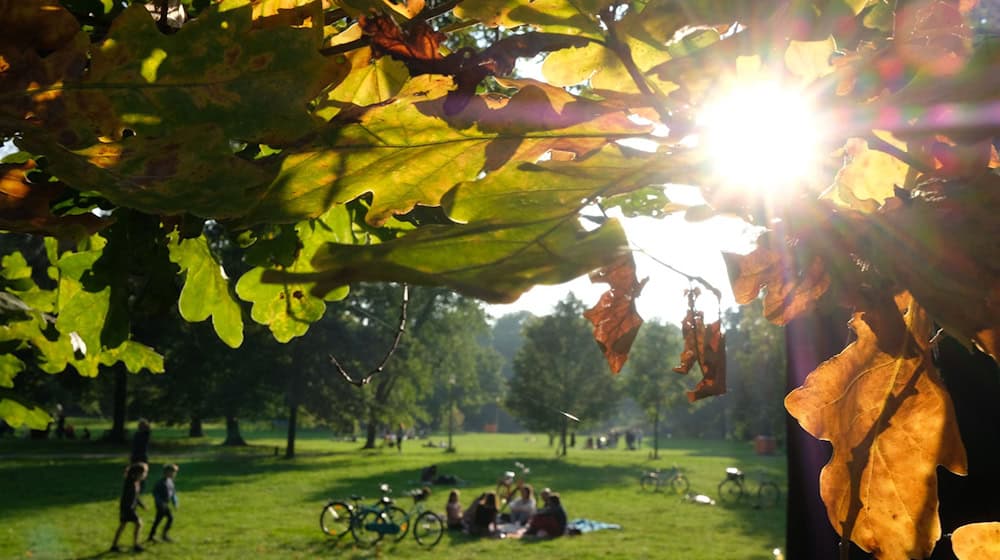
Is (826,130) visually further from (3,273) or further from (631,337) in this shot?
(3,273)

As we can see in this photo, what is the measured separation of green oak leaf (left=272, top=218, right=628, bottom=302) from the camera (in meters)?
0.48

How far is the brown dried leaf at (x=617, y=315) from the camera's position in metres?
0.93

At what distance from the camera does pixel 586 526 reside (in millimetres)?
18141

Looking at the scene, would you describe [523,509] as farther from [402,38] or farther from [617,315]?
[402,38]

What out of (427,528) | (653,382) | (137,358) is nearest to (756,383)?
(653,382)

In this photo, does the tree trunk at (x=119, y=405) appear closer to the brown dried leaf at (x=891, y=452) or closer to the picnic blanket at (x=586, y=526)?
the picnic blanket at (x=586, y=526)

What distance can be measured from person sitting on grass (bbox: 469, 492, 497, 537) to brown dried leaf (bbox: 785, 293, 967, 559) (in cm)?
1716

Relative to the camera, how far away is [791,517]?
305 centimetres

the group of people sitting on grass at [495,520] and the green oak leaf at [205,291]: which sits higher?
the green oak leaf at [205,291]

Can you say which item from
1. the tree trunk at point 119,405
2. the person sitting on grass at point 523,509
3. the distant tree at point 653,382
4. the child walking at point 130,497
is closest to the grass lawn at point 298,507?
the child walking at point 130,497

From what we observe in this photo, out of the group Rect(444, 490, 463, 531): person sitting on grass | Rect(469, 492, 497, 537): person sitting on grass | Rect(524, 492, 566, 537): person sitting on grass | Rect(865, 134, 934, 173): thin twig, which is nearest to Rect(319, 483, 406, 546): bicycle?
Rect(444, 490, 463, 531): person sitting on grass

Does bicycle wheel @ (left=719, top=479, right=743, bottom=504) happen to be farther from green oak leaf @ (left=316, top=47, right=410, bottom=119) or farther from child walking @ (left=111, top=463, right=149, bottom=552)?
green oak leaf @ (left=316, top=47, right=410, bottom=119)

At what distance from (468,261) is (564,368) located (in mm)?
46151

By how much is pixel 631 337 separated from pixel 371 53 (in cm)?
47
